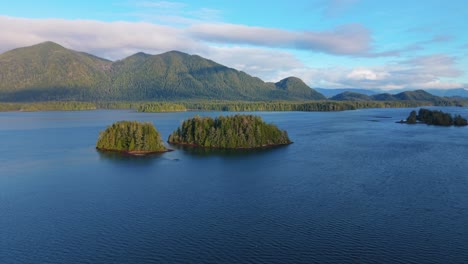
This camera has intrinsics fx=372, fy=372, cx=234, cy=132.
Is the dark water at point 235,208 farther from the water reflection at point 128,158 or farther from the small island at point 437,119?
the small island at point 437,119

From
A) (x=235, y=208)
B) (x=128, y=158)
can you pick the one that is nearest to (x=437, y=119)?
(x=128, y=158)

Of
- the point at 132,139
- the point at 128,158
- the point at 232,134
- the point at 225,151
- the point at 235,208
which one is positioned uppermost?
the point at 232,134

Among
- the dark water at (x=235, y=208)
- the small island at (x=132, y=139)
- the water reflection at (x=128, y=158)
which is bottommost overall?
the dark water at (x=235, y=208)

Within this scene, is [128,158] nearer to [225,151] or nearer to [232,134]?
[225,151]

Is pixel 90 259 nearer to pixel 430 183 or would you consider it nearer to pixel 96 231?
pixel 96 231

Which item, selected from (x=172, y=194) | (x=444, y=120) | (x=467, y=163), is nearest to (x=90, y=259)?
(x=172, y=194)

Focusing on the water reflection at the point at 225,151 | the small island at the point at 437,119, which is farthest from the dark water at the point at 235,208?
the small island at the point at 437,119

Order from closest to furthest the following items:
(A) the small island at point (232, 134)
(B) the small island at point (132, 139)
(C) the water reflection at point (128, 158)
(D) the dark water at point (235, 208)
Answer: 1. (D) the dark water at point (235, 208)
2. (C) the water reflection at point (128, 158)
3. (B) the small island at point (132, 139)
4. (A) the small island at point (232, 134)

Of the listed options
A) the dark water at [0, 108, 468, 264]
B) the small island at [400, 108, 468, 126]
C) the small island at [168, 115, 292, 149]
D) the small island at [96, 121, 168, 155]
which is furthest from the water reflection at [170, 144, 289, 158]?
the small island at [400, 108, 468, 126]
